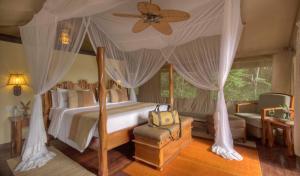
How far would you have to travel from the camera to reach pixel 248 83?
13.5 ft

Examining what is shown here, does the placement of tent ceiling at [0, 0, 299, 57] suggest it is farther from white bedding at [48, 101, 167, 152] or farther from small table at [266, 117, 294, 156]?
small table at [266, 117, 294, 156]

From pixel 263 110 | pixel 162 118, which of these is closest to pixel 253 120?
pixel 263 110

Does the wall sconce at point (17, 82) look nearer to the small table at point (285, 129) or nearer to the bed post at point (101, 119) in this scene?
the bed post at point (101, 119)

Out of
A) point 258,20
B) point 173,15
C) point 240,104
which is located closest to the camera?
point 173,15

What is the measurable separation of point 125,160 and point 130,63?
2.05 m

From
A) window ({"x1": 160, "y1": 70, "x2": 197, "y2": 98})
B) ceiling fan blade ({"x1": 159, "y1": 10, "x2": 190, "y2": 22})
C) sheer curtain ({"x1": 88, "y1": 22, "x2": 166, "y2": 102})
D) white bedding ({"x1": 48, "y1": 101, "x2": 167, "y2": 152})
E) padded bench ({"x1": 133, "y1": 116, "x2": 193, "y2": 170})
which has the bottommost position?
padded bench ({"x1": 133, "y1": 116, "x2": 193, "y2": 170})

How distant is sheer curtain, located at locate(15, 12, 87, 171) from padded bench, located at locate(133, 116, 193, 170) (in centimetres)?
156

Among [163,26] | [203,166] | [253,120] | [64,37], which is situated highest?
[163,26]

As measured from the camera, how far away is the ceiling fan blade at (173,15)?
191cm

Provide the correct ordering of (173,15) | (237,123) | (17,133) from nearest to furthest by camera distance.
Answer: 1. (173,15)
2. (17,133)
3. (237,123)

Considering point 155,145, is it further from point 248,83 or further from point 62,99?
point 248,83

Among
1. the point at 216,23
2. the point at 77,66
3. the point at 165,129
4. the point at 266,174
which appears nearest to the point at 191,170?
the point at 165,129

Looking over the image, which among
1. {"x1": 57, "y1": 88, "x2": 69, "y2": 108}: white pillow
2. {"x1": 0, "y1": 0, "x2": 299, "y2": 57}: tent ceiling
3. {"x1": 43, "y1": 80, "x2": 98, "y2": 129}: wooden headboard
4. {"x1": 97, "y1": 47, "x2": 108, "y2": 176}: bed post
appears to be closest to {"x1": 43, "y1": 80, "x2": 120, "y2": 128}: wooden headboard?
{"x1": 43, "y1": 80, "x2": 98, "y2": 129}: wooden headboard

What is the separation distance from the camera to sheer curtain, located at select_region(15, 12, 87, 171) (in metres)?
2.25
